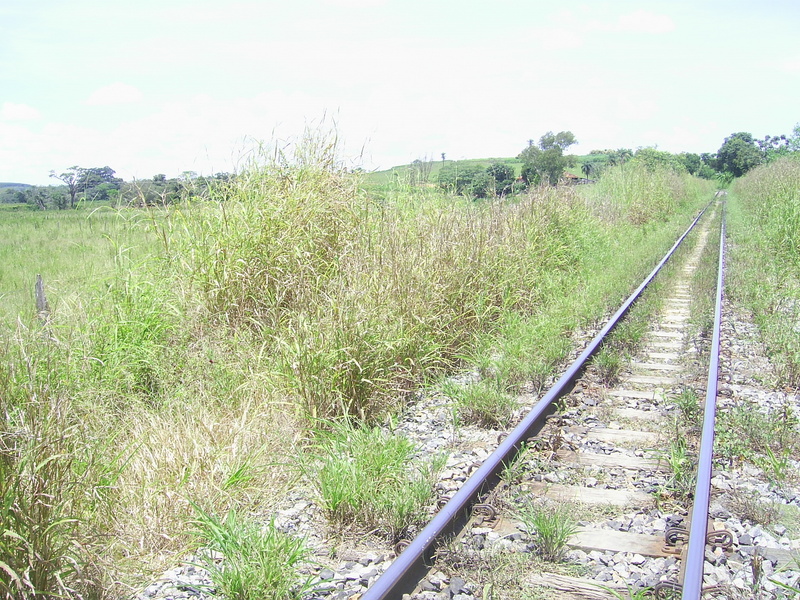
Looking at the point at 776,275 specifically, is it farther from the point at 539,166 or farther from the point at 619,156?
the point at 619,156

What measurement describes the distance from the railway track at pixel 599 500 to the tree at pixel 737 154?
90.5 meters

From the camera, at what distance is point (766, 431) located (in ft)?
14.7

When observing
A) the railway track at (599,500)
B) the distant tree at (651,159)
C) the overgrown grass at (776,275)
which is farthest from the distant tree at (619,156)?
the railway track at (599,500)

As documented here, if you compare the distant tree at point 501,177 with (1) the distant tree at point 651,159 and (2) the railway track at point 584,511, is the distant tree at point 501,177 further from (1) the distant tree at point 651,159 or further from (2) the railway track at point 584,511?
(1) the distant tree at point 651,159

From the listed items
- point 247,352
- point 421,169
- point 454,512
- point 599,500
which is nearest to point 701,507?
point 599,500

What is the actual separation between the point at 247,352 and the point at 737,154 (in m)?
104

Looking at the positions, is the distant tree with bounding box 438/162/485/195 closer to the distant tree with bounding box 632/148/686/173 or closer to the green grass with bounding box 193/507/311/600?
the green grass with bounding box 193/507/311/600

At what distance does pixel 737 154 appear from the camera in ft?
311

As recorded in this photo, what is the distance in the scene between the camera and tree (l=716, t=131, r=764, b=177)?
288ft

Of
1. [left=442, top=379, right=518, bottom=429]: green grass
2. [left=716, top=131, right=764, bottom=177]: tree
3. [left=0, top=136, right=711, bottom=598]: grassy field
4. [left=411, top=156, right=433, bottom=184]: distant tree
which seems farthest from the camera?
[left=716, top=131, right=764, bottom=177]: tree

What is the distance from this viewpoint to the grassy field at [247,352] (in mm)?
2986

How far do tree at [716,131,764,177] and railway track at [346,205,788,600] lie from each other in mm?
90458

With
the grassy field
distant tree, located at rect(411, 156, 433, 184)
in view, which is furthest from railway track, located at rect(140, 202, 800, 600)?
distant tree, located at rect(411, 156, 433, 184)

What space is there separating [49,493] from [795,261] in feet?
41.3
